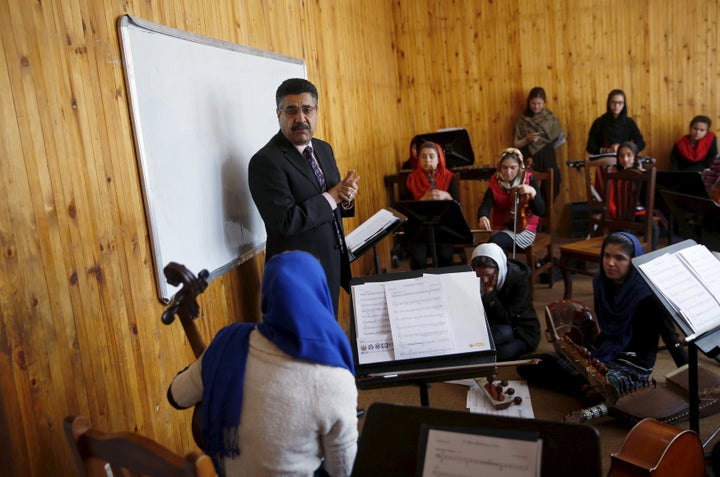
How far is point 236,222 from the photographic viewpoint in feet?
9.93

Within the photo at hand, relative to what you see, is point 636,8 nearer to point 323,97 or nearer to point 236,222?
point 323,97

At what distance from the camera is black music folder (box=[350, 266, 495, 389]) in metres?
2.03

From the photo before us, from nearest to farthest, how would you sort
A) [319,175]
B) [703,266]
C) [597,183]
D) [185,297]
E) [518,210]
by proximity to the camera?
[185,297]
[703,266]
[319,175]
[518,210]
[597,183]

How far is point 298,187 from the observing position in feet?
9.77

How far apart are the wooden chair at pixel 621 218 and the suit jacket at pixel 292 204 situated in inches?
82.4

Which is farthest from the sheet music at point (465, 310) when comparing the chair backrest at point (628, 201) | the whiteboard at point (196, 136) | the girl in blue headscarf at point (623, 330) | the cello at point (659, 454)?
the chair backrest at point (628, 201)

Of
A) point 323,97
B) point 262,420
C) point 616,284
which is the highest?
point 323,97

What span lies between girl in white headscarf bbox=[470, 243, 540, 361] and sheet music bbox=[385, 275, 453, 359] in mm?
1495

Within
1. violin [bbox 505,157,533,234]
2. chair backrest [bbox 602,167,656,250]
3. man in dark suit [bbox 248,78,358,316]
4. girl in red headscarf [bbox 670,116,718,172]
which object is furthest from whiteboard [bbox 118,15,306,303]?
girl in red headscarf [bbox 670,116,718,172]

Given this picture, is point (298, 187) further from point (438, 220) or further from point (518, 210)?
point (518, 210)

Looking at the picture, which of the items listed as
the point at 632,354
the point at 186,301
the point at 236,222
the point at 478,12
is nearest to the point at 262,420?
the point at 186,301

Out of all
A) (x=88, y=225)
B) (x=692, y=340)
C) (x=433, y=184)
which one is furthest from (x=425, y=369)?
(x=433, y=184)

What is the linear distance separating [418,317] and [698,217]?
1.70 m

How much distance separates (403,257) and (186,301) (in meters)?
4.78
